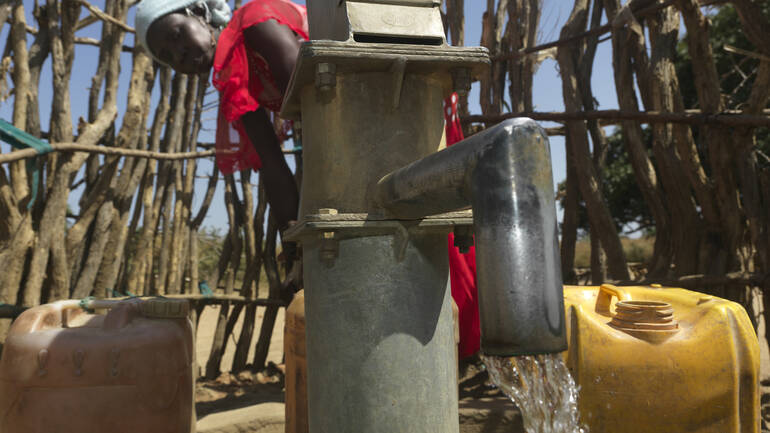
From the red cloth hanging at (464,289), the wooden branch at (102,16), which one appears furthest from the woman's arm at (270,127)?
the wooden branch at (102,16)

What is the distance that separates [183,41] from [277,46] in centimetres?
76

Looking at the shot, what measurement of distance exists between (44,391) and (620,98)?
11.5 ft

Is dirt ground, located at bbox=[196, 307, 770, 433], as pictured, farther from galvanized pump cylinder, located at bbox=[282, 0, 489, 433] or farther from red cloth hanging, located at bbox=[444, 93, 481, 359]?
galvanized pump cylinder, located at bbox=[282, 0, 489, 433]

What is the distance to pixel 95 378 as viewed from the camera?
1.65m

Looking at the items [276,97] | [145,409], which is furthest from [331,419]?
[276,97]

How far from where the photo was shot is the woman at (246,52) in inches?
87.2

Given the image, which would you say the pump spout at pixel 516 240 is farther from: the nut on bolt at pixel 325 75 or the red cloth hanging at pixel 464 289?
the red cloth hanging at pixel 464 289

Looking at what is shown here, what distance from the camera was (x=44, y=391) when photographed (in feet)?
5.34

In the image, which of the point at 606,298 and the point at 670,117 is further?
the point at 670,117

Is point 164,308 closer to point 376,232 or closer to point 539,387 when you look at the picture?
point 376,232

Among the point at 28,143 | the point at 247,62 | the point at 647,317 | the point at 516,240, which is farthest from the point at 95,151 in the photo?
the point at 516,240

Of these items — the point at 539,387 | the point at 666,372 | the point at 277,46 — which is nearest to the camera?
the point at 539,387

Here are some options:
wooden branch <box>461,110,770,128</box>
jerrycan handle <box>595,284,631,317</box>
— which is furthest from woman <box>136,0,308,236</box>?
wooden branch <box>461,110,770,128</box>

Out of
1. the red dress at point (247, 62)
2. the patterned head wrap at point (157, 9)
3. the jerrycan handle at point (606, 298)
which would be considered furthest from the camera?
the patterned head wrap at point (157, 9)
